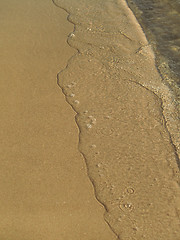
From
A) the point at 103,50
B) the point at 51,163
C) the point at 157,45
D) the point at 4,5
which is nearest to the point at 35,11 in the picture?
the point at 4,5

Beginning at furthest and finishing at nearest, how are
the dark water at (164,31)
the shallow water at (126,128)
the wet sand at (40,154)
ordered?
the dark water at (164,31) → the shallow water at (126,128) → the wet sand at (40,154)

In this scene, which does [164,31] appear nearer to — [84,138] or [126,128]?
[126,128]

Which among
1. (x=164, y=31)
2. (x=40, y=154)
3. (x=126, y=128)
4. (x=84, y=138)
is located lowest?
(x=40, y=154)

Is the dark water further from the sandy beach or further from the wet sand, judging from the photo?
the wet sand

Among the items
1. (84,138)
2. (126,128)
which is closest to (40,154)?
(84,138)

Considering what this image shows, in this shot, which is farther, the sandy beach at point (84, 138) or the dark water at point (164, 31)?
the dark water at point (164, 31)

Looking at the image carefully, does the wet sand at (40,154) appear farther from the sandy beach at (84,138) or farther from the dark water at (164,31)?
the dark water at (164,31)

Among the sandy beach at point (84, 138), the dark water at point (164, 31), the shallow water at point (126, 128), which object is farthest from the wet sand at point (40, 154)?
the dark water at point (164, 31)
